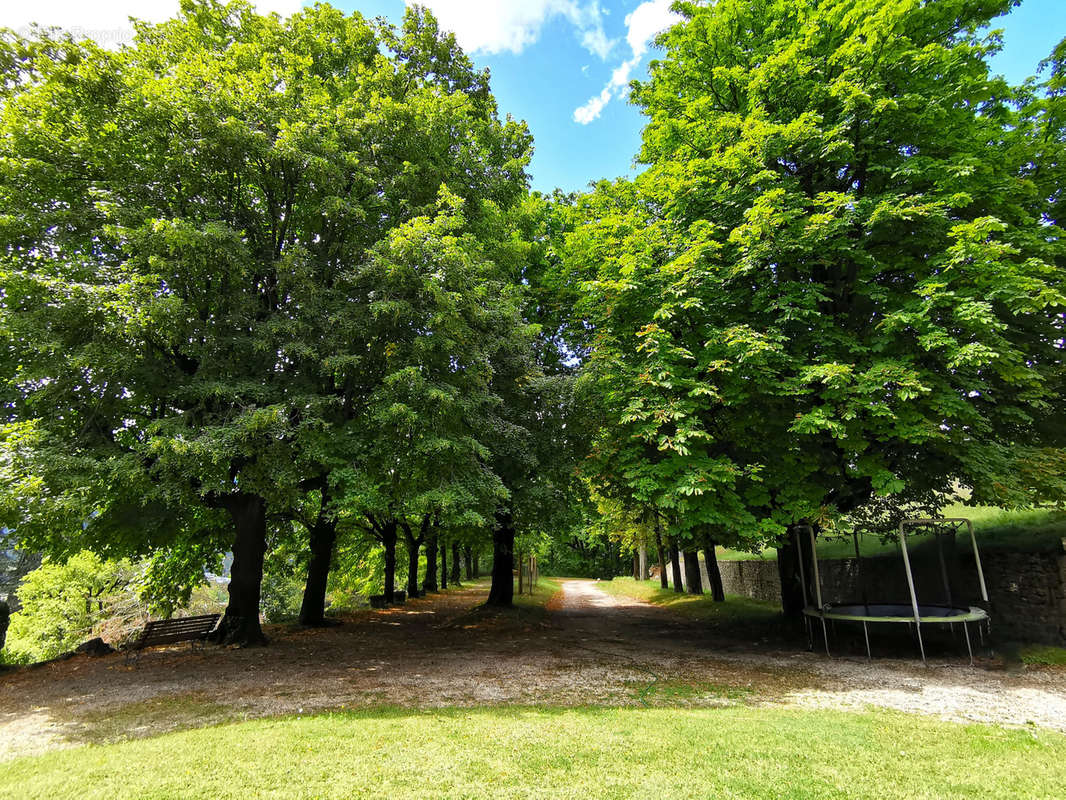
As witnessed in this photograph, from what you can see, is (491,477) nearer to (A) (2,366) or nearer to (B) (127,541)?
(B) (127,541)

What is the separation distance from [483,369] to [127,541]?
921cm

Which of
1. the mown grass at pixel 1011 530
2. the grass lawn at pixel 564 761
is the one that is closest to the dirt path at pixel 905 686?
the grass lawn at pixel 564 761

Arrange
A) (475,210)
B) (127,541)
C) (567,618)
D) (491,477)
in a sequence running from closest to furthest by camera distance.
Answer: (491,477), (127,541), (475,210), (567,618)

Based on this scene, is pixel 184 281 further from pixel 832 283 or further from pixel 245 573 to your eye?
pixel 832 283

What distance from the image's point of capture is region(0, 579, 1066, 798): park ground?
14.7ft

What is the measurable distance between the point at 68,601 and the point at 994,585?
34478 mm

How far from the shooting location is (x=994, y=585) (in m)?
11.5

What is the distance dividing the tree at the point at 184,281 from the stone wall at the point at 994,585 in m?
14.0

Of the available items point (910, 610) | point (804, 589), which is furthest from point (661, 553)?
point (910, 610)

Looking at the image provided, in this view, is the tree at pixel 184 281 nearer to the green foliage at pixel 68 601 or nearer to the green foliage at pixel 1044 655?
the green foliage at pixel 1044 655

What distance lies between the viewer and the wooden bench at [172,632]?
10.9 metres

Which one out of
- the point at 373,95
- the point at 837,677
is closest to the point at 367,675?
the point at 837,677

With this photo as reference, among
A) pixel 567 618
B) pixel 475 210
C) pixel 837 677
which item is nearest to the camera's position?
pixel 837 677

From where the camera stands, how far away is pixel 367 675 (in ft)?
30.2
